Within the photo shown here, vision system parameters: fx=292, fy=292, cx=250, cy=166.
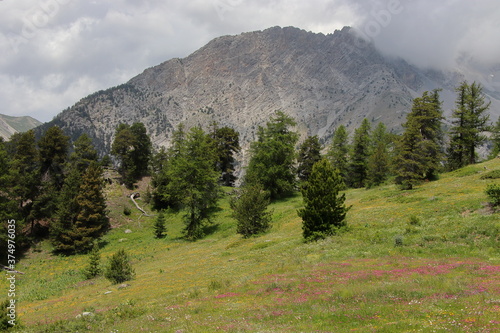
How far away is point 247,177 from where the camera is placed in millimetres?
56000

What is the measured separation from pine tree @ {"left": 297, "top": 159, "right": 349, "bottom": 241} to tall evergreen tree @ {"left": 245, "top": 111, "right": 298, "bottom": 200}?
2847 cm

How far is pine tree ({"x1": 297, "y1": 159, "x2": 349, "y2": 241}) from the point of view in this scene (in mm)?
26141

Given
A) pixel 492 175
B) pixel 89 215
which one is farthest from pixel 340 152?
pixel 89 215

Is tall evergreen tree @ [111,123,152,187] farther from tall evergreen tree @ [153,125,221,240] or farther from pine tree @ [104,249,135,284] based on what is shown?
pine tree @ [104,249,135,284]

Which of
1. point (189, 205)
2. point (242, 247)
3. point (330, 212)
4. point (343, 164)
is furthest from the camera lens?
point (343, 164)

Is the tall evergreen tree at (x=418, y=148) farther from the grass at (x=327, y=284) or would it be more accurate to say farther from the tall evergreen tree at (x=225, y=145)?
the tall evergreen tree at (x=225, y=145)

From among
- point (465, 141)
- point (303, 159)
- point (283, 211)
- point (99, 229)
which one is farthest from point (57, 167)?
point (465, 141)

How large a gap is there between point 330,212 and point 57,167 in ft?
188

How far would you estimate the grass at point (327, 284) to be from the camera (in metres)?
10.0

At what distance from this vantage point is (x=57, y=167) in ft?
196

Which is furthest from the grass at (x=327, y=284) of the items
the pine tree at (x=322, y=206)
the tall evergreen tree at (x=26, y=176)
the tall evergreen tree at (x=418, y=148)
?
the tall evergreen tree at (x=26, y=176)

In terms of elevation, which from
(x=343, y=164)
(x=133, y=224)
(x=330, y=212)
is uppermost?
(x=343, y=164)

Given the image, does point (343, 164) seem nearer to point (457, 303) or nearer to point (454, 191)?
point (454, 191)

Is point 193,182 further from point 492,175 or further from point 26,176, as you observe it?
point 492,175
